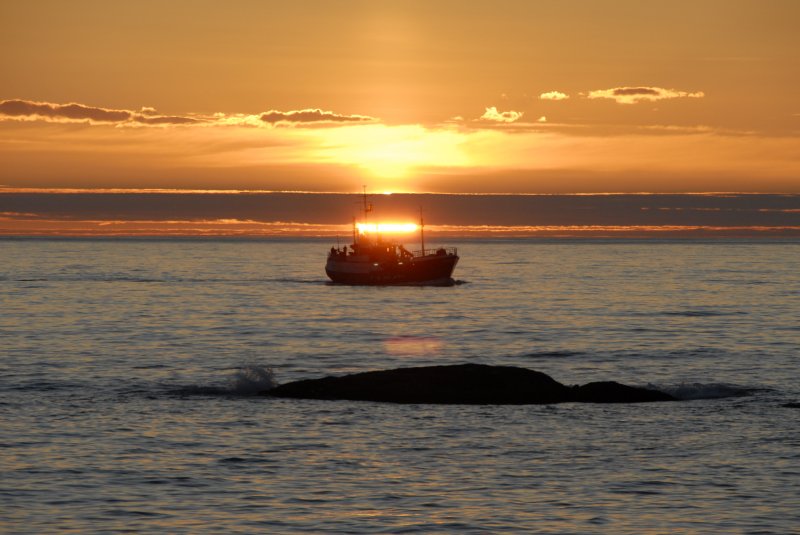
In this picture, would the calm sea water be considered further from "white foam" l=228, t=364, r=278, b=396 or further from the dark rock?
the dark rock

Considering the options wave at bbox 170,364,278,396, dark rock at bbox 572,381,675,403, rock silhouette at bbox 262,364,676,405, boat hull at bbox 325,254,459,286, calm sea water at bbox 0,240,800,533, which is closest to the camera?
calm sea water at bbox 0,240,800,533

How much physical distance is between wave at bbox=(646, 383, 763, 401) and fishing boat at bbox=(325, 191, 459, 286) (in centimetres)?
10218

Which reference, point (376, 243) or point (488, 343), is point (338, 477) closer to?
point (488, 343)

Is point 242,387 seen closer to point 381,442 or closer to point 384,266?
point 381,442

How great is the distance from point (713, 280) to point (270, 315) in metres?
87.5

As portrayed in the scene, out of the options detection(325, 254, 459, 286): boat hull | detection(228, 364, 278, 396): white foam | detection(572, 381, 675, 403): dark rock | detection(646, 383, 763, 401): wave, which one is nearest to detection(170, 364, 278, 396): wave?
detection(228, 364, 278, 396): white foam

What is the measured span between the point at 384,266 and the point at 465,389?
107148mm

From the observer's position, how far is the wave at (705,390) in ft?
128

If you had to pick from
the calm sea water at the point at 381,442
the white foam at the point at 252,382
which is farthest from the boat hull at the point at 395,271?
the white foam at the point at 252,382

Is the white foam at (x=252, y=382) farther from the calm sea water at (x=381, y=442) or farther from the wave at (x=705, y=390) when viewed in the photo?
the wave at (x=705, y=390)

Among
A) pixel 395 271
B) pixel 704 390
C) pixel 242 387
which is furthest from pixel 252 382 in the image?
pixel 395 271

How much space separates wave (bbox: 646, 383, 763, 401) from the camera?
128 feet

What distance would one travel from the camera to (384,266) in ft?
472

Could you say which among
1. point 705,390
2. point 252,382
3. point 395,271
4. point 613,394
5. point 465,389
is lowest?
point 395,271
